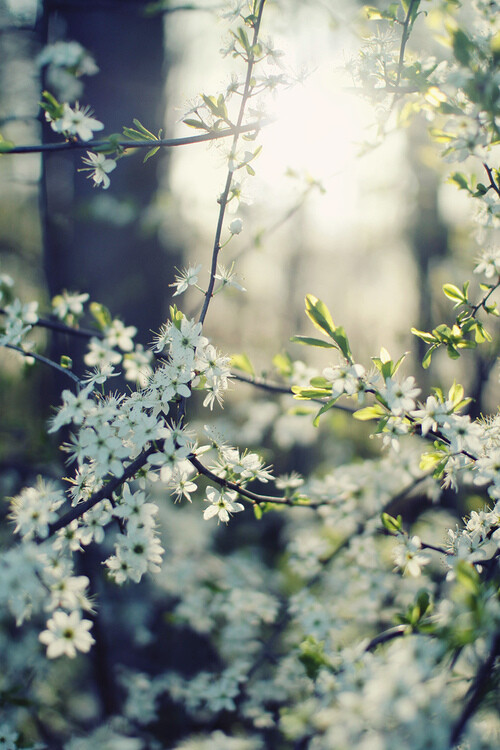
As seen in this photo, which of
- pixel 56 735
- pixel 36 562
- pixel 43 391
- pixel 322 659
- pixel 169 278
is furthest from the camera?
pixel 43 391

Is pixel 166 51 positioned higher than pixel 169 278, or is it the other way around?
pixel 166 51

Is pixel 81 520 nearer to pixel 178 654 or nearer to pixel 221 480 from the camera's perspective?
pixel 221 480

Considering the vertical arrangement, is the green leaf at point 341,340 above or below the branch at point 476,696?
above

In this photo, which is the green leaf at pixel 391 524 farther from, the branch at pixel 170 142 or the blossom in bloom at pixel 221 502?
the branch at pixel 170 142

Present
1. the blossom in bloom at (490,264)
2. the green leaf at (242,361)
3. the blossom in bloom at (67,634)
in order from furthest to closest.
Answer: the green leaf at (242,361)
the blossom in bloom at (490,264)
the blossom in bloom at (67,634)

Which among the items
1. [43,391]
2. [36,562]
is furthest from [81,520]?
[43,391]

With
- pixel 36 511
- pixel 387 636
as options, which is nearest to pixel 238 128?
pixel 36 511

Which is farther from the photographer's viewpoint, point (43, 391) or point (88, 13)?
point (43, 391)

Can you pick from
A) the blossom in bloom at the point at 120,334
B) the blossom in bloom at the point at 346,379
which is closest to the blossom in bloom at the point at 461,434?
the blossom in bloom at the point at 346,379
